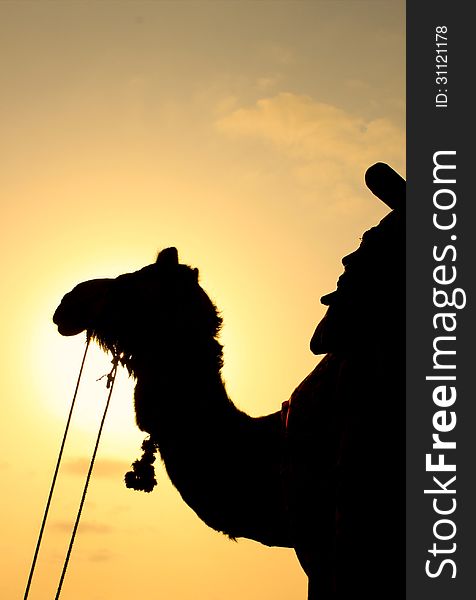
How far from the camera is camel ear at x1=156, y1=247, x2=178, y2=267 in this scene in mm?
7160

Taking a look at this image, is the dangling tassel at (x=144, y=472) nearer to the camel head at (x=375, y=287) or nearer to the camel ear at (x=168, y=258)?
the camel ear at (x=168, y=258)

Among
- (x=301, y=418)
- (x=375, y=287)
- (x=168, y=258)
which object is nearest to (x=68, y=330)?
(x=168, y=258)

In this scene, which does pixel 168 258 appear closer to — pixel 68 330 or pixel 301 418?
pixel 68 330

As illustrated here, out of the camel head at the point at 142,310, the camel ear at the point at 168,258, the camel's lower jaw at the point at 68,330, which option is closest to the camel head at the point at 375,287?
the camel head at the point at 142,310

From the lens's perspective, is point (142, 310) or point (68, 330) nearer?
point (142, 310)

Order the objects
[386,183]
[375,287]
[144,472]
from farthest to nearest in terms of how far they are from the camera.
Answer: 1. [144,472]
2. [386,183]
3. [375,287]

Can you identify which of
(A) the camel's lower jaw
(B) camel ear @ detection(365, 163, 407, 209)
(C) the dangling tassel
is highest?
(B) camel ear @ detection(365, 163, 407, 209)

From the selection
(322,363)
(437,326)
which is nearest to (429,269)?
(437,326)

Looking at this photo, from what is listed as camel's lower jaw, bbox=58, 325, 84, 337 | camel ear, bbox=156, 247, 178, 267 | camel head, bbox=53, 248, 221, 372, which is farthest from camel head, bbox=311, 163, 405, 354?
camel's lower jaw, bbox=58, 325, 84, 337

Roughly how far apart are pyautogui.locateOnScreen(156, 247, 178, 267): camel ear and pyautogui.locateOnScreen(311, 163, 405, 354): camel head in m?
2.18

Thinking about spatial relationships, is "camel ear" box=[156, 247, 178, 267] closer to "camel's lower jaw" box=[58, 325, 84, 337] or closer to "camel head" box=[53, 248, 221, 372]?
"camel head" box=[53, 248, 221, 372]

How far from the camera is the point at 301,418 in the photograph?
5742 mm

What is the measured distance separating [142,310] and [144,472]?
1.21 m

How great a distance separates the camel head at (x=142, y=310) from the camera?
689cm
